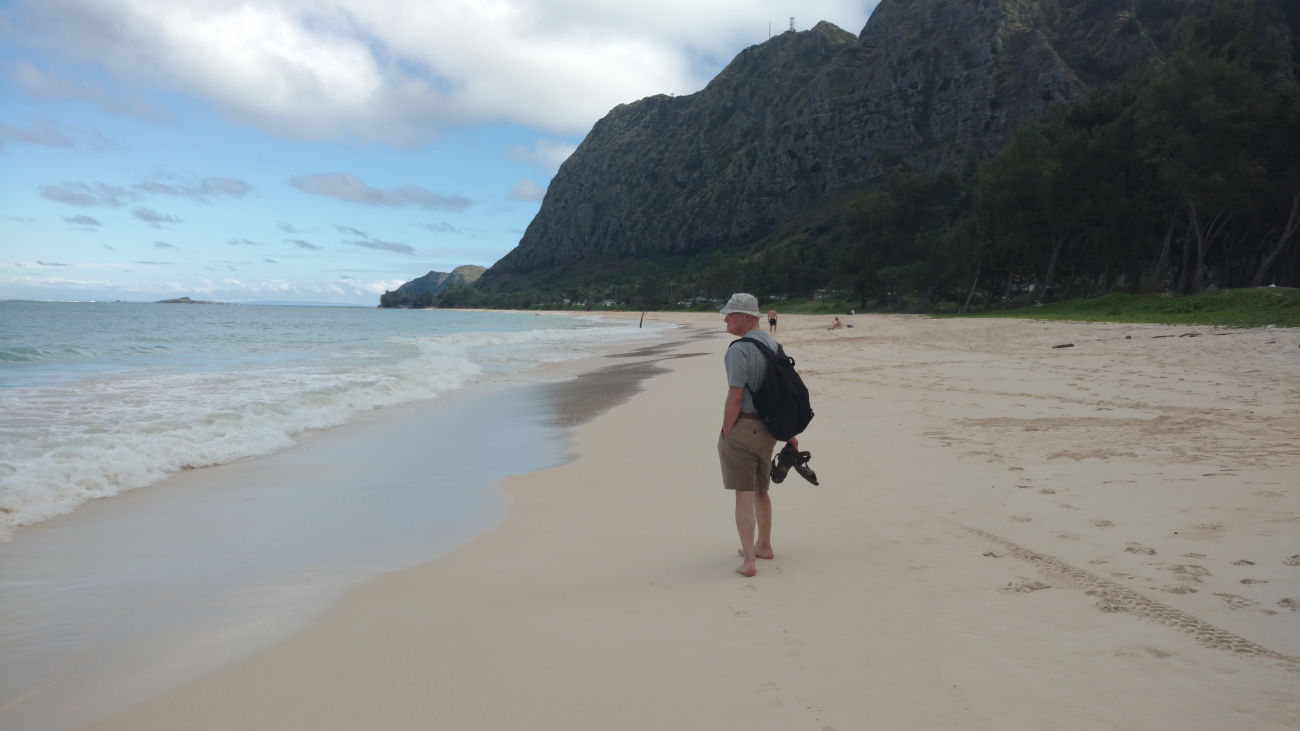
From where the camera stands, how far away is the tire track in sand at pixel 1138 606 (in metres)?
3.22

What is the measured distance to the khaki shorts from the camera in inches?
187

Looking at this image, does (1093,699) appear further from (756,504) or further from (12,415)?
(12,415)

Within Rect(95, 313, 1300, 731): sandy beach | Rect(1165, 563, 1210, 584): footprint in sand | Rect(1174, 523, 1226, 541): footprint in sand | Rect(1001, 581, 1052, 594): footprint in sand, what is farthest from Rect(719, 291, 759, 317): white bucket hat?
Rect(1174, 523, 1226, 541): footprint in sand

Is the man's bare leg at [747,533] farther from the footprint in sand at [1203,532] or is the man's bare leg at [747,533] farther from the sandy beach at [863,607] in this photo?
the footprint in sand at [1203,532]

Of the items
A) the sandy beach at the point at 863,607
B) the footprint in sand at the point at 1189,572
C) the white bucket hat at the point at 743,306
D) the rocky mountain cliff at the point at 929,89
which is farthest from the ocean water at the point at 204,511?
the rocky mountain cliff at the point at 929,89

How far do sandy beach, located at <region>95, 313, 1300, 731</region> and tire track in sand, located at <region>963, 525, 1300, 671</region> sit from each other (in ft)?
0.05

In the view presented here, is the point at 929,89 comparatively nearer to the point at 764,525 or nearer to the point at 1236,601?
the point at 764,525

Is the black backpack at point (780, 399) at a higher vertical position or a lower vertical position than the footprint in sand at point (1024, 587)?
higher

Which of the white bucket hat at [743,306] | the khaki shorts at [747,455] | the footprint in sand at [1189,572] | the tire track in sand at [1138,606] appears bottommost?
the tire track in sand at [1138,606]

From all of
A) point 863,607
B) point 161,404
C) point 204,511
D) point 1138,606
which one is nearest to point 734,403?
point 863,607

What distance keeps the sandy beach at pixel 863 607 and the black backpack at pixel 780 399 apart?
978 mm

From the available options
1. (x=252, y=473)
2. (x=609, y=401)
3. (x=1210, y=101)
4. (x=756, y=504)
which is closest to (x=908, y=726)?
(x=756, y=504)

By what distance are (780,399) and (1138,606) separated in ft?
7.19

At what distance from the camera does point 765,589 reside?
4422 mm
